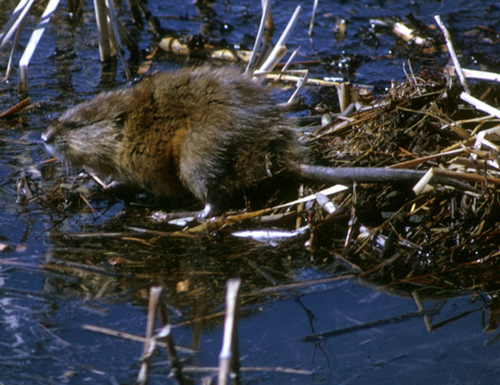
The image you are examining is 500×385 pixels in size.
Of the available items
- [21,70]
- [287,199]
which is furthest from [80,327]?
[21,70]

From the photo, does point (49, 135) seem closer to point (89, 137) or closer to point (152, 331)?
point (89, 137)

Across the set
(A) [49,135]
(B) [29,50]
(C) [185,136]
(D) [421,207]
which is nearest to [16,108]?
(B) [29,50]

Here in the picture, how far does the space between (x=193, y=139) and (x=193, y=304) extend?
1.05m

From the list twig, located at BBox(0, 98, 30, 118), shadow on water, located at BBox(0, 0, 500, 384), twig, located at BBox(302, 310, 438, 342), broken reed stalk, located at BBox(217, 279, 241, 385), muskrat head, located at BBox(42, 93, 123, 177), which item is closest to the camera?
broken reed stalk, located at BBox(217, 279, 241, 385)

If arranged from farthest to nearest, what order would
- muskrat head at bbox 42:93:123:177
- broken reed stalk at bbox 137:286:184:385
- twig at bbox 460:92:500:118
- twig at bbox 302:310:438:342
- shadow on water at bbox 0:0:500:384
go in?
muskrat head at bbox 42:93:123:177 → twig at bbox 460:92:500:118 → twig at bbox 302:310:438:342 → shadow on water at bbox 0:0:500:384 → broken reed stalk at bbox 137:286:184:385

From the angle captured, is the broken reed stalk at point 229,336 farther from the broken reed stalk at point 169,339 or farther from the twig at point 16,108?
the twig at point 16,108

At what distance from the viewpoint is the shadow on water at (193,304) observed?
3.07 m

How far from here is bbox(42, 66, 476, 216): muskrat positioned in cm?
414

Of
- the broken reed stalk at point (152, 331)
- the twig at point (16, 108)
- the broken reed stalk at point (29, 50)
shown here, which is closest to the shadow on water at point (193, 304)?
the broken reed stalk at point (152, 331)

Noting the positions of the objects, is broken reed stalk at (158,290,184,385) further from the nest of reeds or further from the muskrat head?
the muskrat head

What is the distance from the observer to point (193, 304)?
11.4ft

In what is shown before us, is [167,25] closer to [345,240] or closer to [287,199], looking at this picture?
[287,199]

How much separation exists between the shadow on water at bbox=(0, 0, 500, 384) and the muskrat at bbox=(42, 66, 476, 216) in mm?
227

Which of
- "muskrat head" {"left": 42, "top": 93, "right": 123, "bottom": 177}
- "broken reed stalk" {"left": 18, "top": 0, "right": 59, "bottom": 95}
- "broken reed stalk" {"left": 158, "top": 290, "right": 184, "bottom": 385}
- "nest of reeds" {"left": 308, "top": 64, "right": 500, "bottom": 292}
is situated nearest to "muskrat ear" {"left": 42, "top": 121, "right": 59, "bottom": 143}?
"muskrat head" {"left": 42, "top": 93, "right": 123, "bottom": 177}
